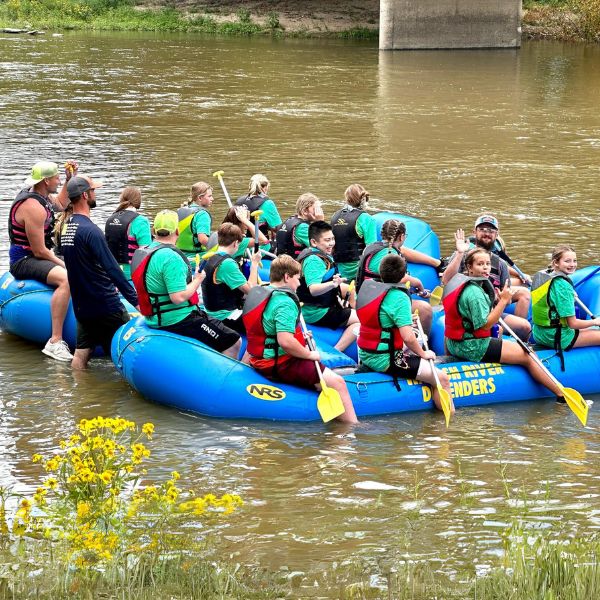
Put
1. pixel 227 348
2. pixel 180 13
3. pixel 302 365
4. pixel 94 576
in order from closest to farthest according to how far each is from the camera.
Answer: pixel 94 576 < pixel 302 365 < pixel 227 348 < pixel 180 13

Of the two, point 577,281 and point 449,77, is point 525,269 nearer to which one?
point 577,281

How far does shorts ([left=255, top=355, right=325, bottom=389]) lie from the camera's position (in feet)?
24.5

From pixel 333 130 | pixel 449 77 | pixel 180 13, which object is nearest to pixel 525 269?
pixel 333 130

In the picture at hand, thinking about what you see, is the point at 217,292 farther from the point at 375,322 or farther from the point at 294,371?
the point at 375,322

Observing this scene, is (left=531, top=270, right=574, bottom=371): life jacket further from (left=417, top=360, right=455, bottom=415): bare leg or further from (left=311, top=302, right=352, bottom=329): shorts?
(left=311, top=302, right=352, bottom=329): shorts

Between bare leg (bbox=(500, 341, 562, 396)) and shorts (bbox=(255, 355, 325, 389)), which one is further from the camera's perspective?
bare leg (bbox=(500, 341, 562, 396))

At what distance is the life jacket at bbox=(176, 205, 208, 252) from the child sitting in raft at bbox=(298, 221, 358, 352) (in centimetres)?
150

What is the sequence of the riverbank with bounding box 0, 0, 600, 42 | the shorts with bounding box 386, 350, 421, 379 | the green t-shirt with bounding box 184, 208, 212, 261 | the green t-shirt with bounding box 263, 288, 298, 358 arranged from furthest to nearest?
the riverbank with bounding box 0, 0, 600, 42 < the green t-shirt with bounding box 184, 208, 212, 261 < the shorts with bounding box 386, 350, 421, 379 < the green t-shirt with bounding box 263, 288, 298, 358

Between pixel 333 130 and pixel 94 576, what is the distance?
16194 mm

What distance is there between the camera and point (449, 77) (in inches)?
1102

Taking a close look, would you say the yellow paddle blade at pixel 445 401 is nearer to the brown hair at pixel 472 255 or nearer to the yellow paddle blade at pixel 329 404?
the yellow paddle blade at pixel 329 404

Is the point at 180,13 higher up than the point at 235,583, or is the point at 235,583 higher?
the point at 180,13

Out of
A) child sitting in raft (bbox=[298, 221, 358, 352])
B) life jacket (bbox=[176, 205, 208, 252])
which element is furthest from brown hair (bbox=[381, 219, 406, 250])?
life jacket (bbox=[176, 205, 208, 252])

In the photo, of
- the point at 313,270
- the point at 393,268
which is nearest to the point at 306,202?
the point at 313,270
